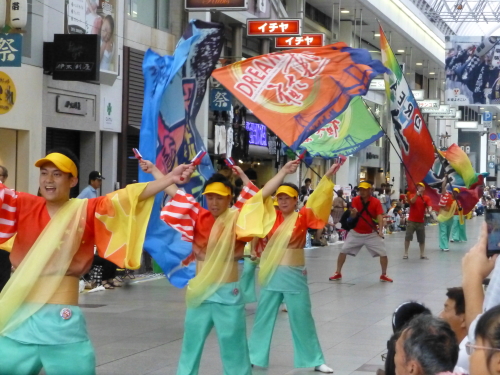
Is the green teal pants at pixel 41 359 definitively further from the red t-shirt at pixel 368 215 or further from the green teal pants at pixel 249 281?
the red t-shirt at pixel 368 215

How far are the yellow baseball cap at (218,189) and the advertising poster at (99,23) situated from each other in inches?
424

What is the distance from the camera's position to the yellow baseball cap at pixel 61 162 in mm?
4918

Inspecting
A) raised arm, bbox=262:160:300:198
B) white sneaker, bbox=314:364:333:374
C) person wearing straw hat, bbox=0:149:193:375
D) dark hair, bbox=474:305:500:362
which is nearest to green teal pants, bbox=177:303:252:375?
raised arm, bbox=262:160:300:198

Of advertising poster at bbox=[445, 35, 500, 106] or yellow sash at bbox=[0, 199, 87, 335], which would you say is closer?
yellow sash at bbox=[0, 199, 87, 335]

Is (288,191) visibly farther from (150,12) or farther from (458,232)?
(458,232)

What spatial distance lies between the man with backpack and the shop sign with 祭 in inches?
237

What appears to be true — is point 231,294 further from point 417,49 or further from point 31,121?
point 417,49

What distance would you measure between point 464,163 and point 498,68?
687 cm

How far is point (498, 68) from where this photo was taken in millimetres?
27781

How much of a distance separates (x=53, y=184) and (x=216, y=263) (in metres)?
1.92

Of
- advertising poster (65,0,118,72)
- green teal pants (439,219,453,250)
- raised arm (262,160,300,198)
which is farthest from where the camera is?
green teal pants (439,219,453,250)

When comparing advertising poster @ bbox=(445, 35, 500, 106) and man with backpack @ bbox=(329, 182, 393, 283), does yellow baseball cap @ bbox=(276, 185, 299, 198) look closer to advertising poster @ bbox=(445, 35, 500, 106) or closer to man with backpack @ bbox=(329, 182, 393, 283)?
man with backpack @ bbox=(329, 182, 393, 283)

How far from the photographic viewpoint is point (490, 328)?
2.78 meters

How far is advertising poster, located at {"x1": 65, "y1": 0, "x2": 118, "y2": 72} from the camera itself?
1692 centimetres
